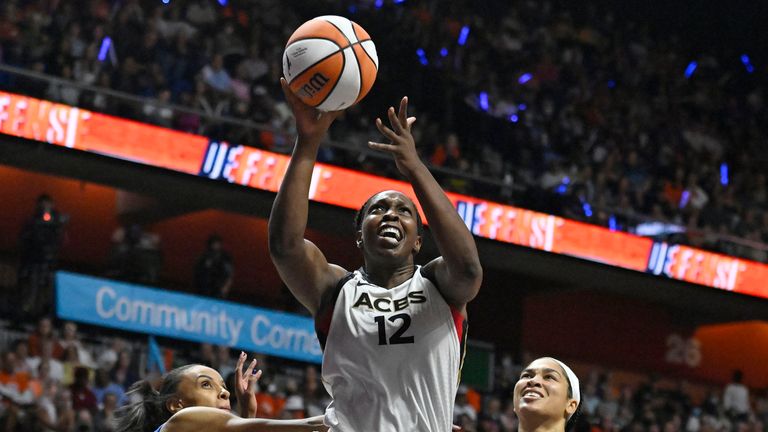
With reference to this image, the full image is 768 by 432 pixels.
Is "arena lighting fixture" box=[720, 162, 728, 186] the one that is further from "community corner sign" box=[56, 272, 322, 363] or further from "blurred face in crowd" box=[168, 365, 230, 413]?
"blurred face in crowd" box=[168, 365, 230, 413]

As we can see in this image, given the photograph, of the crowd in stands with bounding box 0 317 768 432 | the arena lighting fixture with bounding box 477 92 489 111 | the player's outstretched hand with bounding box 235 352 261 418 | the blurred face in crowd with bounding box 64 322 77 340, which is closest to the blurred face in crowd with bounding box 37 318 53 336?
the crowd in stands with bounding box 0 317 768 432

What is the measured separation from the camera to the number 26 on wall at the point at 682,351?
69.4ft

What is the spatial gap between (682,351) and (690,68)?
225 inches

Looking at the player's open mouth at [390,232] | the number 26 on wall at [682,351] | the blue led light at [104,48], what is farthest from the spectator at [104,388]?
the number 26 on wall at [682,351]

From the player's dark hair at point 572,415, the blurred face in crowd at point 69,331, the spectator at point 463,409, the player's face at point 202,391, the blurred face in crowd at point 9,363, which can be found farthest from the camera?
the spectator at point 463,409

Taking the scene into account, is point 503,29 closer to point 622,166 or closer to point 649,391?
point 622,166

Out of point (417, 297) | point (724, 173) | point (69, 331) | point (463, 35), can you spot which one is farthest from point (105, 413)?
point (724, 173)

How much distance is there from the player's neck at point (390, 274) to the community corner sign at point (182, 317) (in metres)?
9.17

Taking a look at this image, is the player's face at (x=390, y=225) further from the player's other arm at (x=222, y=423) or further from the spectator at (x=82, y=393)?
→ the spectator at (x=82, y=393)

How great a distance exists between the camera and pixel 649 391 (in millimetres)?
16750

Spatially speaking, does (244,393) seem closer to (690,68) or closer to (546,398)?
(546,398)

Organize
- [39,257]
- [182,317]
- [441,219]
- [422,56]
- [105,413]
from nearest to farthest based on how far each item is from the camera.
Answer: [441,219] < [105,413] < [39,257] < [182,317] < [422,56]

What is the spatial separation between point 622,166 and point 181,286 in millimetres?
7282

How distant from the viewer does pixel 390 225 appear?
3.68 meters
